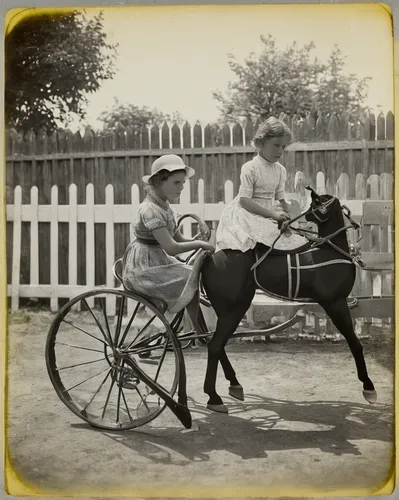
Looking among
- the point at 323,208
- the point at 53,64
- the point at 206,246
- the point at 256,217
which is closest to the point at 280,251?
the point at 256,217

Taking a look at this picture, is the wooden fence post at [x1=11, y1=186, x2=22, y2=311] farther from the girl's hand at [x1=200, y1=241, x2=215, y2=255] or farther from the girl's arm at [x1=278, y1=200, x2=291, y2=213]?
the girl's arm at [x1=278, y1=200, x2=291, y2=213]

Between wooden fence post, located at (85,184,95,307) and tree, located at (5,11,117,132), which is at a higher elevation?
tree, located at (5,11,117,132)

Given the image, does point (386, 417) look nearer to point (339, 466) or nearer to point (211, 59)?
point (339, 466)

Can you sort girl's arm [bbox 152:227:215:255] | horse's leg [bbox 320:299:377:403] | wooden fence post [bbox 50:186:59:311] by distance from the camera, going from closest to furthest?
girl's arm [bbox 152:227:215:255]
horse's leg [bbox 320:299:377:403]
wooden fence post [bbox 50:186:59:311]

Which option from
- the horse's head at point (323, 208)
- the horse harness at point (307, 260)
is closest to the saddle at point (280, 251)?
the horse harness at point (307, 260)

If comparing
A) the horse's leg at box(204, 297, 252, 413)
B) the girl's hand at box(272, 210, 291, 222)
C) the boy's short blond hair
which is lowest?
the horse's leg at box(204, 297, 252, 413)

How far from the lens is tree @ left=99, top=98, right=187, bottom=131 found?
154 inches

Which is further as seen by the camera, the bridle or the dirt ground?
the bridle

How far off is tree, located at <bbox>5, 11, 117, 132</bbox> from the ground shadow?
6.79 ft

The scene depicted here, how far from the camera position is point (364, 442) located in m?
3.63

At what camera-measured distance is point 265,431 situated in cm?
367

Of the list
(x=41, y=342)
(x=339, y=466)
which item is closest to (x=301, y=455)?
(x=339, y=466)

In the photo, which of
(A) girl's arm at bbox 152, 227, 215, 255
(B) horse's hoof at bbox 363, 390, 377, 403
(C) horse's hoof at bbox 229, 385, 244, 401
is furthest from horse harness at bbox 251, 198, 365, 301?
(B) horse's hoof at bbox 363, 390, 377, 403

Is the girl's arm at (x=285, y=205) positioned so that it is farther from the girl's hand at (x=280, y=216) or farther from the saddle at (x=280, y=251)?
the saddle at (x=280, y=251)
